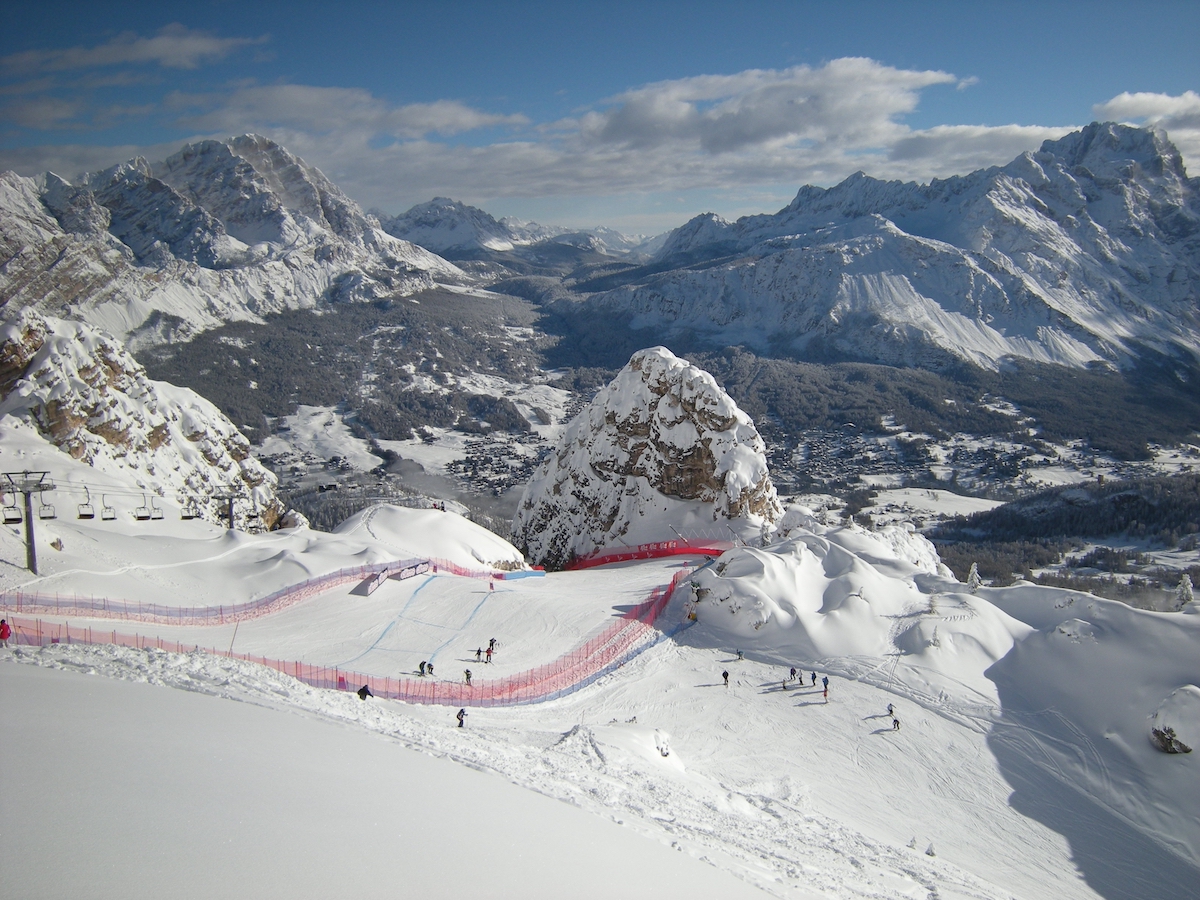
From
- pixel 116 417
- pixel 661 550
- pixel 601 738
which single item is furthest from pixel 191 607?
pixel 116 417

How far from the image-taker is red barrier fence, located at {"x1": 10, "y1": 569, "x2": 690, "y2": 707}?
2262 cm

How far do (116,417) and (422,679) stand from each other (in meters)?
42.3

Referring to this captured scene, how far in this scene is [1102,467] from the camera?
484 feet

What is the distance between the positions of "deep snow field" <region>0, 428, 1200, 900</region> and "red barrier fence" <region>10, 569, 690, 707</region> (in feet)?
2.66

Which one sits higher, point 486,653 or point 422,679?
point 422,679

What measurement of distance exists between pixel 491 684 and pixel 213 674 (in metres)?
9.50

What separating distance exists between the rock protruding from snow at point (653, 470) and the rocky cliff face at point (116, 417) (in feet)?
86.8

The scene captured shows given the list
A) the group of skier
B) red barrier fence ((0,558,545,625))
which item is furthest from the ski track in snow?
red barrier fence ((0,558,545,625))

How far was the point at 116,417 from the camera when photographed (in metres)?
52.5

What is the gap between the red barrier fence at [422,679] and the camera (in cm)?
2262

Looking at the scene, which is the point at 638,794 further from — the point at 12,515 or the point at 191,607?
the point at 12,515

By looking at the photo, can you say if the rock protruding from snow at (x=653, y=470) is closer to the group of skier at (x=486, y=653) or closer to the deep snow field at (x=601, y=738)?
the deep snow field at (x=601, y=738)

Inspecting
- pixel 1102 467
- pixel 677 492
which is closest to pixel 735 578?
pixel 677 492

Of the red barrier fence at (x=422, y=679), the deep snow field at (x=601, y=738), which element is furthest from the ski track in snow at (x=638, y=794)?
the red barrier fence at (x=422, y=679)
